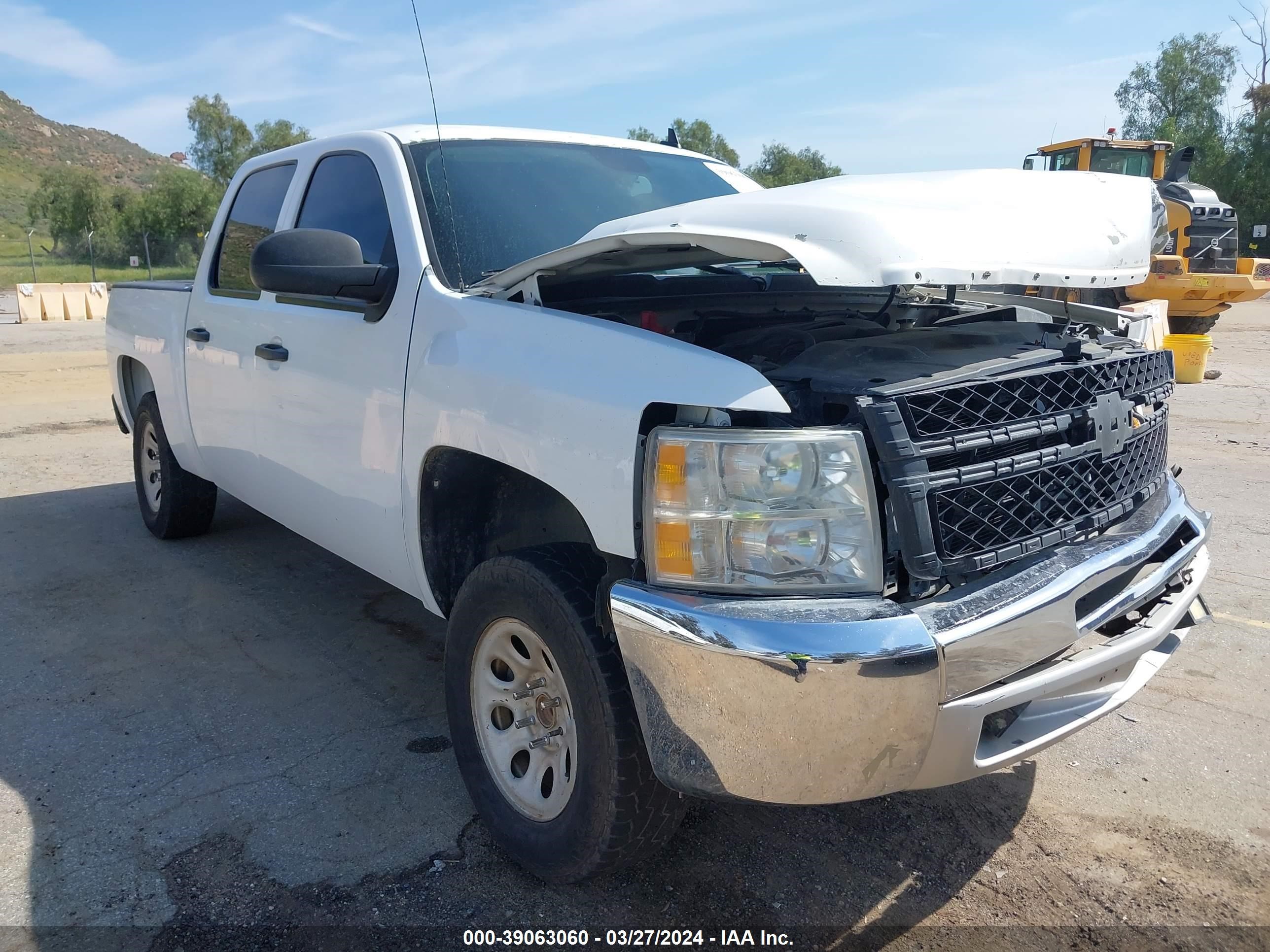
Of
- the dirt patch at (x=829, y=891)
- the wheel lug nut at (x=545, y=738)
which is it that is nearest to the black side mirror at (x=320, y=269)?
the wheel lug nut at (x=545, y=738)

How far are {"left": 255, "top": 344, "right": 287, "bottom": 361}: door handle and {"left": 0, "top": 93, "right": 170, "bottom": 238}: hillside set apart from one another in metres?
89.6

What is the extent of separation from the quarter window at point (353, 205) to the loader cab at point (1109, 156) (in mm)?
14194

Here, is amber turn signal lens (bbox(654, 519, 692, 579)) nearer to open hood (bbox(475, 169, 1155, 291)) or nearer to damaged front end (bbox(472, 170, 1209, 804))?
damaged front end (bbox(472, 170, 1209, 804))

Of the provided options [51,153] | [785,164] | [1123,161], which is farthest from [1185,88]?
[51,153]

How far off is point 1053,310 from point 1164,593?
52.0 inches

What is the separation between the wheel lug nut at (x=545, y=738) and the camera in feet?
8.43

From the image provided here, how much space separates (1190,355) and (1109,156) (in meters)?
6.52

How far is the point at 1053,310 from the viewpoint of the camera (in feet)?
11.9

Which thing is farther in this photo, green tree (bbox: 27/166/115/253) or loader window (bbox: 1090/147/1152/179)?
green tree (bbox: 27/166/115/253)

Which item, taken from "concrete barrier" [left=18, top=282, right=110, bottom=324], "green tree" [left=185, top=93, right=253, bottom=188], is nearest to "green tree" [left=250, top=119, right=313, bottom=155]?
"green tree" [left=185, top=93, right=253, bottom=188]

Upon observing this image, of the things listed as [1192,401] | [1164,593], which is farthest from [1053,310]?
[1192,401]

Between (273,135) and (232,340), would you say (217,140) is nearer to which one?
(273,135)

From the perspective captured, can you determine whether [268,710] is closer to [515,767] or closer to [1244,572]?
[515,767]

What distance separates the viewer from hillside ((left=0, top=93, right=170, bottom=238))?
90.4 m
